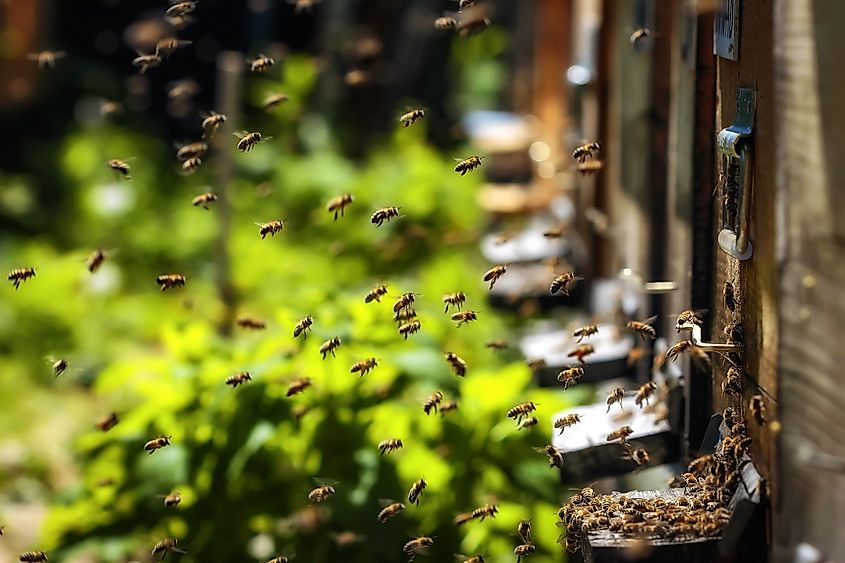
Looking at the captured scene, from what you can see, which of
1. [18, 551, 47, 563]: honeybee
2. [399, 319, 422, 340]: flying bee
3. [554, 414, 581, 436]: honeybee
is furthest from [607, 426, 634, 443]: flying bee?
[18, 551, 47, 563]: honeybee

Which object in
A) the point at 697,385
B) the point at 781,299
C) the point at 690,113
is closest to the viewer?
the point at 781,299

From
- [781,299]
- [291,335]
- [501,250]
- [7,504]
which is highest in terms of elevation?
[781,299]

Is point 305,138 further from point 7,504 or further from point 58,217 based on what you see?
point 7,504

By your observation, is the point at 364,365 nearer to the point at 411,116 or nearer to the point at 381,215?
the point at 381,215

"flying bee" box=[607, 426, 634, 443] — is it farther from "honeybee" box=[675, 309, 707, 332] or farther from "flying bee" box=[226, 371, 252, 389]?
"flying bee" box=[226, 371, 252, 389]

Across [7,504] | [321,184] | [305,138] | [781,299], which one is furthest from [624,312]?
[305,138]

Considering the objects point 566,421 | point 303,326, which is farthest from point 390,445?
point 566,421

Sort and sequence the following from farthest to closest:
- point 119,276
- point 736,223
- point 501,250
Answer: point 119,276 → point 501,250 → point 736,223
